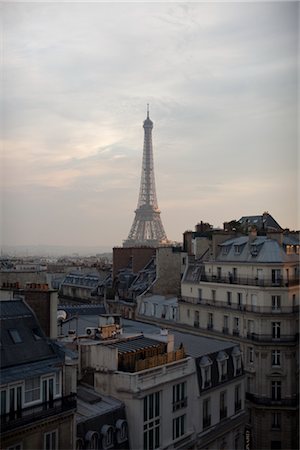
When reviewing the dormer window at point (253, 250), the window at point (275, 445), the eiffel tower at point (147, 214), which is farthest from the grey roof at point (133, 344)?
the eiffel tower at point (147, 214)

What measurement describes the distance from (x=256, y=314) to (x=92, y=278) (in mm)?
7837

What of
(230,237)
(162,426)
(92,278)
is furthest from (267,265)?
(92,278)

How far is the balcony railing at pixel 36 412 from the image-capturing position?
4.09 m

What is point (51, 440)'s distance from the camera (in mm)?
4445

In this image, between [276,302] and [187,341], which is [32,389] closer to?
[187,341]

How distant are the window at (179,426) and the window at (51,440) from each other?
1.83 meters

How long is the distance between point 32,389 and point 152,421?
1.64 m

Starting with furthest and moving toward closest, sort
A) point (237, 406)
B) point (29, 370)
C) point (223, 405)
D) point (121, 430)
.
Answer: point (237, 406) < point (223, 405) < point (121, 430) < point (29, 370)

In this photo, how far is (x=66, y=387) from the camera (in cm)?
476

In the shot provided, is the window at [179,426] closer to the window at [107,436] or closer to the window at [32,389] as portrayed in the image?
the window at [107,436]

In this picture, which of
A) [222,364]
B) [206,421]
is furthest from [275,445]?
[206,421]

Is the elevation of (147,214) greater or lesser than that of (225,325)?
greater

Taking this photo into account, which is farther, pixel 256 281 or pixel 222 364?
pixel 256 281

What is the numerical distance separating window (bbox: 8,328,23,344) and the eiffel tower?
3292 centimetres
